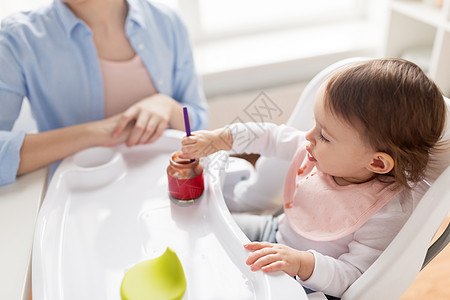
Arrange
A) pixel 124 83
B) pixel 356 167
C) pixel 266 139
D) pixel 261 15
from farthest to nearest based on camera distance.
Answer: pixel 261 15, pixel 124 83, pixel 266 139, pixel 356 167

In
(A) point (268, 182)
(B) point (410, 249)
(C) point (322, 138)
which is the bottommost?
(A) point (268, 182)

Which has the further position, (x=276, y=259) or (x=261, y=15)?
(x=261, y=15)

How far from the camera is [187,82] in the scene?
1126 millimetres

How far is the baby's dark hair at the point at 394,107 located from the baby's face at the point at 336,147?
0.01 m

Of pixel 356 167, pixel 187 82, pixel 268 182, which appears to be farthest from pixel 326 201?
pixel 187 82

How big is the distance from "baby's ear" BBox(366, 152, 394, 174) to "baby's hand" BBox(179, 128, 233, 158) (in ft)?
0.92

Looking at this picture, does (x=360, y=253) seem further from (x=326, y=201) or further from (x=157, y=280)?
(x=157, y=280)

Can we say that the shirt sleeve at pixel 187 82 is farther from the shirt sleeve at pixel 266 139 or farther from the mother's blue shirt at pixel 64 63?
the shirt sleeve at pixel 266 139

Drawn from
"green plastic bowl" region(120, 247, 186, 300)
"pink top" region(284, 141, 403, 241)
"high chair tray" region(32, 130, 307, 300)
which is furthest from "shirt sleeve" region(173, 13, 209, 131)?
"green plastic bowl" region(120, 247, 186, 300)

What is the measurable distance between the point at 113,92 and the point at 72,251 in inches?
18.7

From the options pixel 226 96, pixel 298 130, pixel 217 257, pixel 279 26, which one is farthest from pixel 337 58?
pixel 217 257

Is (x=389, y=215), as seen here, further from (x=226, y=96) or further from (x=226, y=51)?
(x=226, y=51)

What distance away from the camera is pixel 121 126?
90 centimetres

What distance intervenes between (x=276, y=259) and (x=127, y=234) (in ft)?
0.87
